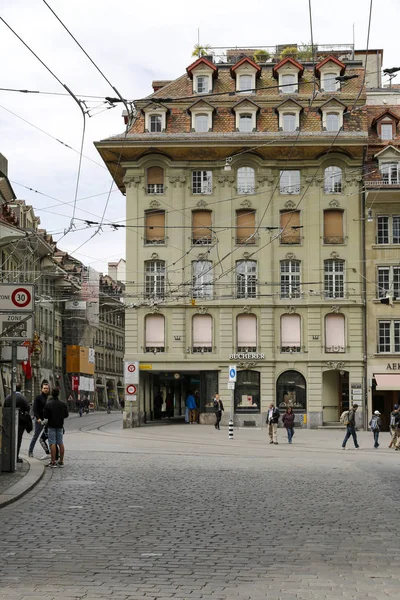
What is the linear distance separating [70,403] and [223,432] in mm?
49024

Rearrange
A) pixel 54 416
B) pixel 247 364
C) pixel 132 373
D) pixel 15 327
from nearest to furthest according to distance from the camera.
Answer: pixel 15 327 → pixel 54 416 → pixel 132 373 → pixel 247 364

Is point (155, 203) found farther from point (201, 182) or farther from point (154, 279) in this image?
point (154, 279)

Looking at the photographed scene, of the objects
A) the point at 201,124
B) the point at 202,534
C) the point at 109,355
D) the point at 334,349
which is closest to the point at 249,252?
the point at 334,349

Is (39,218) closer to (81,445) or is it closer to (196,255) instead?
(196,255)

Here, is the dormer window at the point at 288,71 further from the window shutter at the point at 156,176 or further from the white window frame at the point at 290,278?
the white window frame at the point at 290,278

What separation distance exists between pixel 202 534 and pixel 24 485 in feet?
20.0

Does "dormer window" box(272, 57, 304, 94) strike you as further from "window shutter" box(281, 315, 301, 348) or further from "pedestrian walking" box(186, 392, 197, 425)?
"pedestrian walking" box(186, 392, 197, 425)

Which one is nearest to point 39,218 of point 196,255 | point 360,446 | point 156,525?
point 196,255

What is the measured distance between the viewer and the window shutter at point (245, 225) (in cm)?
5328

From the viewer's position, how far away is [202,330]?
52.9 metres

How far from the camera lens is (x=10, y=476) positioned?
60.3 feet

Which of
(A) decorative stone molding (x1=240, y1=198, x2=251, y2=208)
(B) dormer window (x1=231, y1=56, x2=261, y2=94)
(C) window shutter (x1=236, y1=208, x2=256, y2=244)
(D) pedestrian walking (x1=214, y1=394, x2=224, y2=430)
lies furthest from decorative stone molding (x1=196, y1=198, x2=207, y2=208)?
(D) pedestrian walking (x1=214, y1=394, x2=224, y2=430)

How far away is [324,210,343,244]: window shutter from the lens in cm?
5309

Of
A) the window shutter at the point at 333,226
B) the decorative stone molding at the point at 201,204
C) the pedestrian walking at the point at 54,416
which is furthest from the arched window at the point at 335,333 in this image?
the pedestrian walking at the point at 54,416
